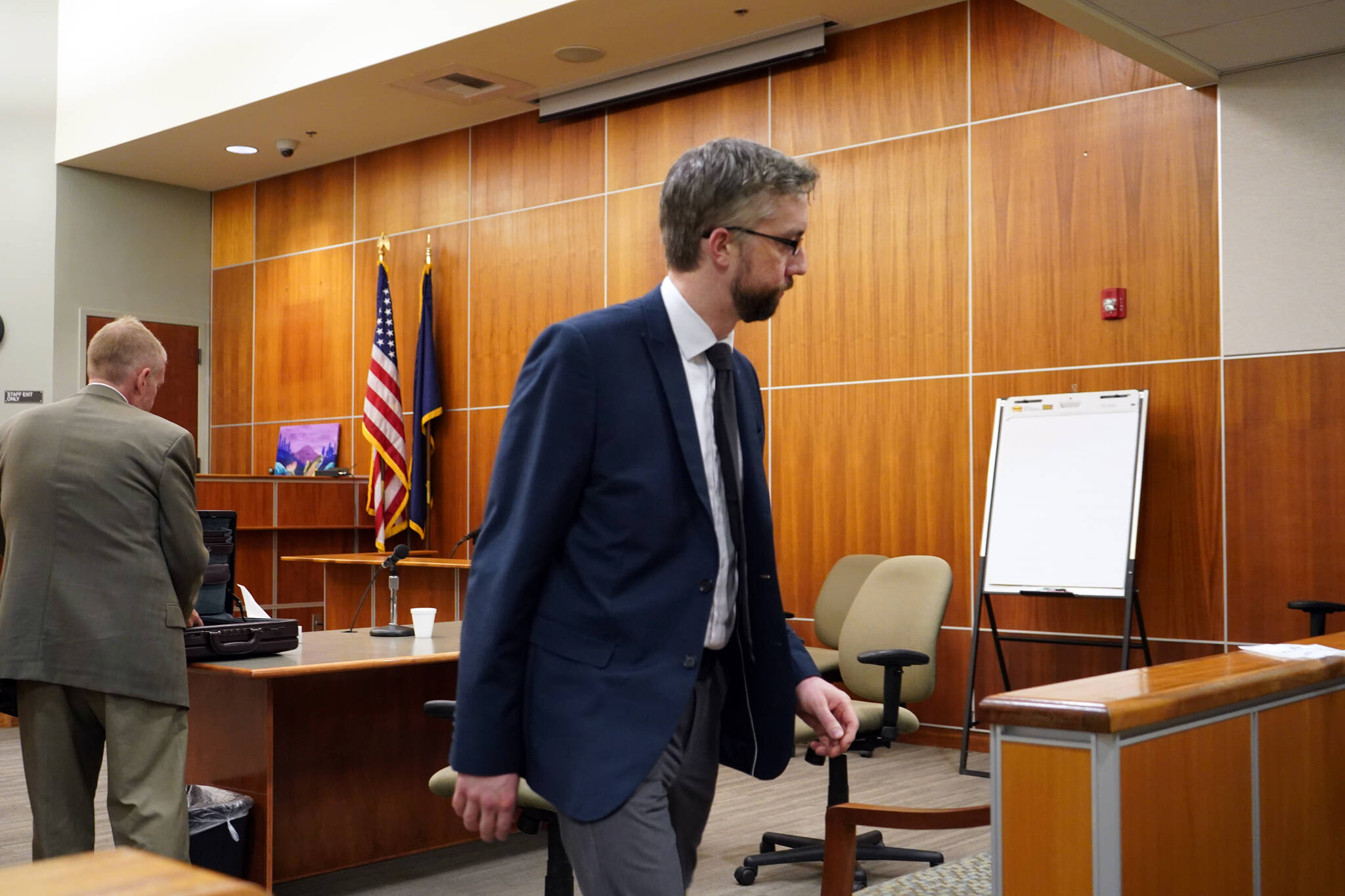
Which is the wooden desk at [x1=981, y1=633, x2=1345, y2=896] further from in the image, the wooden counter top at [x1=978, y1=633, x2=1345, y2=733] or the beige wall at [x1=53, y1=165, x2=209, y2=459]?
the beige wall at [x1=53, y1=165, x2=209, y2=459]

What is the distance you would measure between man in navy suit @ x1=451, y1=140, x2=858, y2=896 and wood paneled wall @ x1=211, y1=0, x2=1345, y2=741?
175 inches

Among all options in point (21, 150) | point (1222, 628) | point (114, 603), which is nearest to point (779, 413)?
point (1222, 628)

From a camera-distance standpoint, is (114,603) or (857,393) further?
(857,393)

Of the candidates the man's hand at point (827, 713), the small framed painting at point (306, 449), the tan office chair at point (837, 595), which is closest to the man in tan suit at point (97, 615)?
the man's hand at point (827, 713)

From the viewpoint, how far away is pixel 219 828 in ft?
11.3

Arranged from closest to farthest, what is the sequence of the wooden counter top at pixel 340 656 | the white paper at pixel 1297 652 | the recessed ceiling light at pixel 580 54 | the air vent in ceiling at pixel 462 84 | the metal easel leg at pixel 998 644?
the white paper at pixel 1297 652 < the wooden counter top at pixel 340 656 < the metal easel leg at pixel 998 644 < the recessed ceiling light at pixel 580 54 < the air vent in ceiling at pixel 462 84

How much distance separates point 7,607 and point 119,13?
7667mm

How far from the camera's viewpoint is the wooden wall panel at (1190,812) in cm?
188

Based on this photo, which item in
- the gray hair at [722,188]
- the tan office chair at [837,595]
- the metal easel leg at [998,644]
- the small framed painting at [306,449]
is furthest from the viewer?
the small framed painting at [306,449]

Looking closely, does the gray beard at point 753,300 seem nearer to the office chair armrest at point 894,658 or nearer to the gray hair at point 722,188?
the gray hair at point 722,188

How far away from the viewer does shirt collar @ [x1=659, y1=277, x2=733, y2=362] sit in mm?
1724

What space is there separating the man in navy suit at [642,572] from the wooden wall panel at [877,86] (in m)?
5.16

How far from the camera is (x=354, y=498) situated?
30.0 feet

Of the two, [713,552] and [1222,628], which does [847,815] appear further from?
[1222,628]
